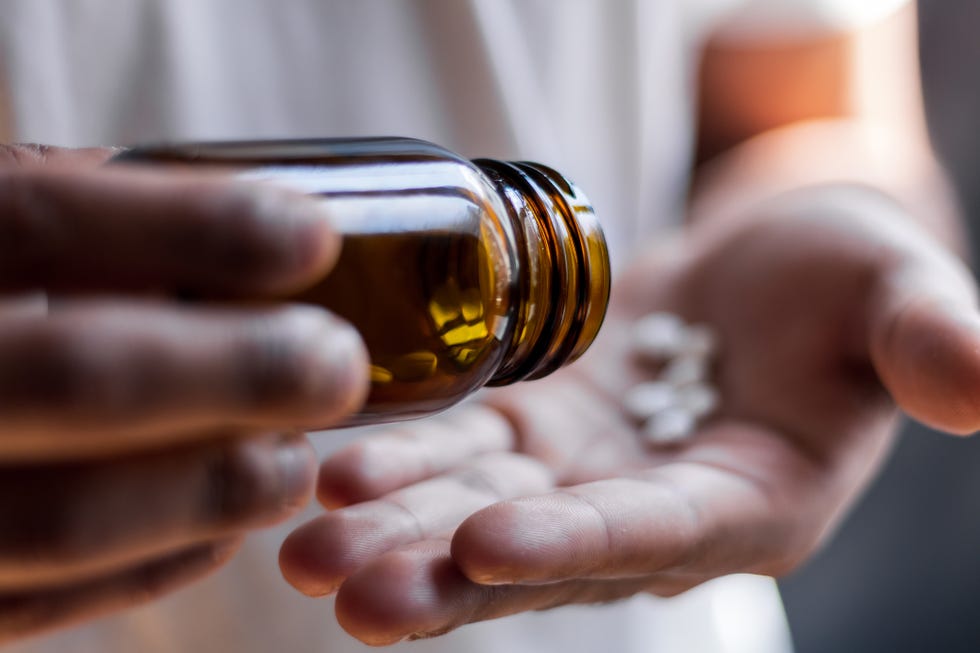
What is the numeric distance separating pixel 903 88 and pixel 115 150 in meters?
0.75

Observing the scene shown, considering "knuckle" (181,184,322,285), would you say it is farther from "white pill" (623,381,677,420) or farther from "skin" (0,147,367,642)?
"white pill" (623,381,677,420)

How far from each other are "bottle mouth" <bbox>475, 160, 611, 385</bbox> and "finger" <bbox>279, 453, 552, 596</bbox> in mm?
56

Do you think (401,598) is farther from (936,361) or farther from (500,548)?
(936,361)

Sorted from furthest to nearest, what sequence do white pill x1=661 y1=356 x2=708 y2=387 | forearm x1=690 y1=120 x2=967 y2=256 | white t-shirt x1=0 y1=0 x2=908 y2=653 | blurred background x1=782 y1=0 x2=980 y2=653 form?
blurred background x1=782 y1=0 x2=980 y2=653 → forearm x1=690 y1=120 x2=967 y2=256 → white pill x1=661 y1=356 x2=708 y2=387 → white t-shirt x1=0 y1=0 x2=908 y2=653

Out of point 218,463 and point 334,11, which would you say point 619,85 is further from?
point 218,463

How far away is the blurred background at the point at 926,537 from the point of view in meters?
1.02

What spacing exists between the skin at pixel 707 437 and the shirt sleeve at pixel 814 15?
0.41ft

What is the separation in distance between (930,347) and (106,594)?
32 centimetres

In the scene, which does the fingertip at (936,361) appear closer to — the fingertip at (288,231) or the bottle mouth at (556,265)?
the bottle mouth at (556,265)

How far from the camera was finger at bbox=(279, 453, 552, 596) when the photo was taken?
0.32 m

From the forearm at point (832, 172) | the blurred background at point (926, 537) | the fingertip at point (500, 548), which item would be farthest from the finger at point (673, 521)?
the blurred background at point (926, 537)

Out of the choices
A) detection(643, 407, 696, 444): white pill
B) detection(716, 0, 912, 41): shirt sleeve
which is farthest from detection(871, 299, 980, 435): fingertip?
detection(716, 0, 912, 41): shirt sleeve

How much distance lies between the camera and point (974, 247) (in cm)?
100

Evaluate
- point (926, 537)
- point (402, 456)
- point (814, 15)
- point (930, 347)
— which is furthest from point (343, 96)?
point (926, 537)
